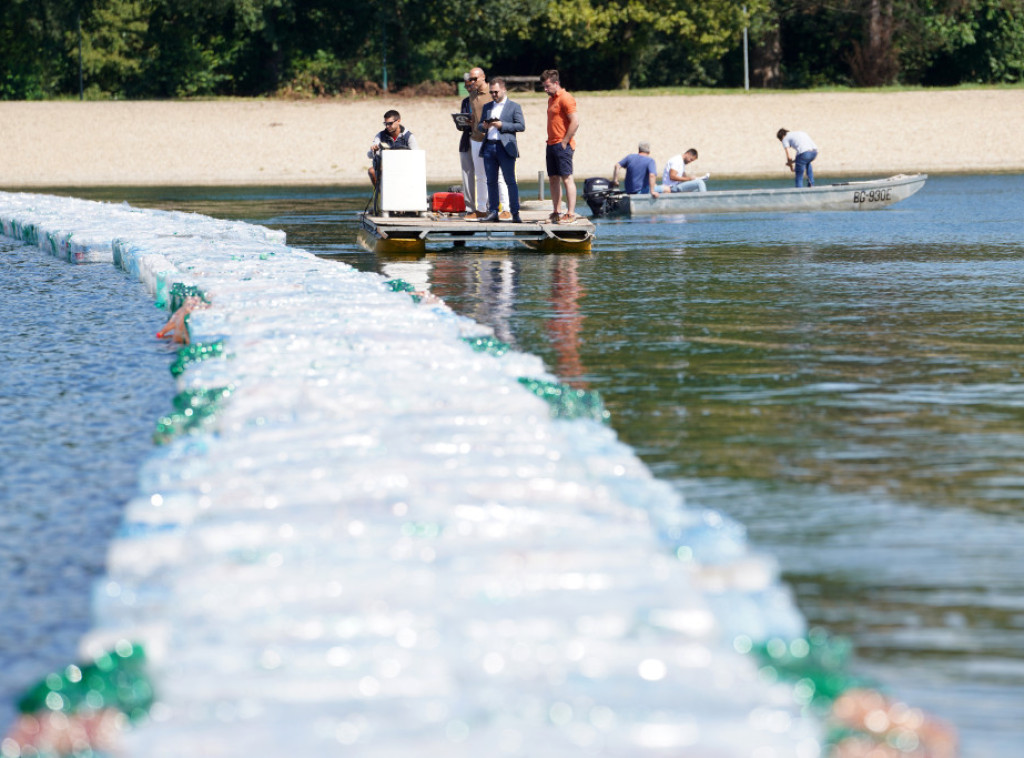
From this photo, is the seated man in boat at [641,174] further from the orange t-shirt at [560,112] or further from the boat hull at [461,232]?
the orange t-shirt at [560,112]

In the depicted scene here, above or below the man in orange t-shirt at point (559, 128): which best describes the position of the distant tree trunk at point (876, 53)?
above

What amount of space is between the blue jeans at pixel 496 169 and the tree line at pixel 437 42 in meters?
33.1

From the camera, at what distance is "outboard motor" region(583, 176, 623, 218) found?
23.2 metres

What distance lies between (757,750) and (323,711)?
0.93 metres

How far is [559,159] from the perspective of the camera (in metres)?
15.7

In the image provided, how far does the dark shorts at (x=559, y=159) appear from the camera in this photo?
1566 cm

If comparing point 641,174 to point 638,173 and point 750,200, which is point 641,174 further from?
point 750,200

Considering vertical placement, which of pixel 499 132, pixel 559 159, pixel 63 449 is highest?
pixel 499 132

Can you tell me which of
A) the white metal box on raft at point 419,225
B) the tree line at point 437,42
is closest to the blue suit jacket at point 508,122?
the white metal box on raft at point 419,225

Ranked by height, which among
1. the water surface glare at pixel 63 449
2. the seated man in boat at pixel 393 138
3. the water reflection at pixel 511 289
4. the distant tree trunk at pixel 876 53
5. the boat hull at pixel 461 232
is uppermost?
the distant tree trunk at pixel 876 53

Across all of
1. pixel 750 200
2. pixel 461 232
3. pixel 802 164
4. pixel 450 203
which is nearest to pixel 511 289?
pixel 461 232

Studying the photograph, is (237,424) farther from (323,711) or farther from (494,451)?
(323,711)

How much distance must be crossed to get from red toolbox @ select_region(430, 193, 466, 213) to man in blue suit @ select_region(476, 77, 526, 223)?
4.16 feet

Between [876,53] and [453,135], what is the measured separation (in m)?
17.4
